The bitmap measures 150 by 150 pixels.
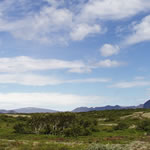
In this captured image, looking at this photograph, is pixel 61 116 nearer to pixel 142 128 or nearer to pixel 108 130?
pixel 108 130

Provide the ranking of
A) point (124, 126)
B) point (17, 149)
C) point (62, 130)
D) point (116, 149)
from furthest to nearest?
1. point (124, 126)
2. point (62, 130)
3. point (17, 149)
4. point (116, 149)

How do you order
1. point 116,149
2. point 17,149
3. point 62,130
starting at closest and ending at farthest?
point 116,149 < point 17,149 < point 62,130

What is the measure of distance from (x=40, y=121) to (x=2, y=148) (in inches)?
859

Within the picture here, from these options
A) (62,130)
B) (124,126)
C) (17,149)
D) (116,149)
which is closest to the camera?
(116,149)

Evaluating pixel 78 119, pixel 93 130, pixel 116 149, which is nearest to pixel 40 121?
pixel 78 119

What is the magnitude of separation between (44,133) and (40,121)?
286cm

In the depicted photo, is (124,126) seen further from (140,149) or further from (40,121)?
(140,149)

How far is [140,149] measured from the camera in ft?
84.7

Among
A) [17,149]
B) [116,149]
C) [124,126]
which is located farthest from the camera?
[124,126]

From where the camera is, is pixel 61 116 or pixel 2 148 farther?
pixel 61 116

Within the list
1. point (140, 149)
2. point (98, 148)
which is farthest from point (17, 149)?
point (140, 149)

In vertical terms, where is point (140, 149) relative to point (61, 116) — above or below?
below

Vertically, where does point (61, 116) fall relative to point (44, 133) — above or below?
above

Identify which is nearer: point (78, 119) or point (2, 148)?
point (2, 148)
